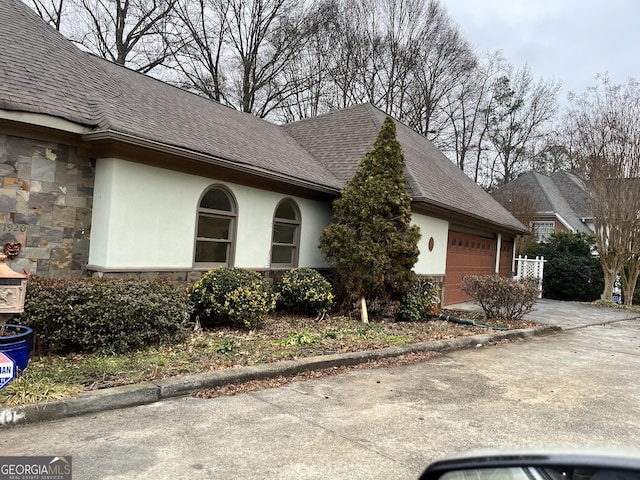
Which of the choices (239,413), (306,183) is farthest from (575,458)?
(306,183)

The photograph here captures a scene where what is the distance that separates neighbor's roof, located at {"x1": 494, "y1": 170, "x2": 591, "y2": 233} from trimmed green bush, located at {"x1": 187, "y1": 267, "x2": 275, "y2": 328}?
2564 cm

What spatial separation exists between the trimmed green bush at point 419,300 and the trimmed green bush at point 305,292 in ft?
5.52

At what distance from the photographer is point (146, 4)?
71.6 ft

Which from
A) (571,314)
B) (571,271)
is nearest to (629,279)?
(571,271)

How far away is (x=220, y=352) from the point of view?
20.3ft

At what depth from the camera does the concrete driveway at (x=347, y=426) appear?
337 cm

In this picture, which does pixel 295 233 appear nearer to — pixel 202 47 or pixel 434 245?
pixel 434 245

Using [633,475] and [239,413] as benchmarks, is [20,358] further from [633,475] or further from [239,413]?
[633,475]

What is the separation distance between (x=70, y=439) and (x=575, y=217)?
111ft

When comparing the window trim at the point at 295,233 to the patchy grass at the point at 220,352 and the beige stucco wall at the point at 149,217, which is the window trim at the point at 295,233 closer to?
the beige stucco wall at the point at 149,217

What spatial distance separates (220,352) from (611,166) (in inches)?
671

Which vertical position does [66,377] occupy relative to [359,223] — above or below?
below

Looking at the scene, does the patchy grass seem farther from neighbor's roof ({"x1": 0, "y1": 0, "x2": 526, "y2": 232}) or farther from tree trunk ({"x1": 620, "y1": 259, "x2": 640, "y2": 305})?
tree trunk ({"x1": 620, "y1": 259, "x2": 640, "y2": 305})

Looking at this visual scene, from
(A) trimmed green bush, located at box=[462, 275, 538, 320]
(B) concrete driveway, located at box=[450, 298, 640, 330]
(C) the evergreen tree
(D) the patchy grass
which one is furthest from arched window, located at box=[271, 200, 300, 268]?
(B) concrete driveway, located at box=[450, 298, 640, 330]
